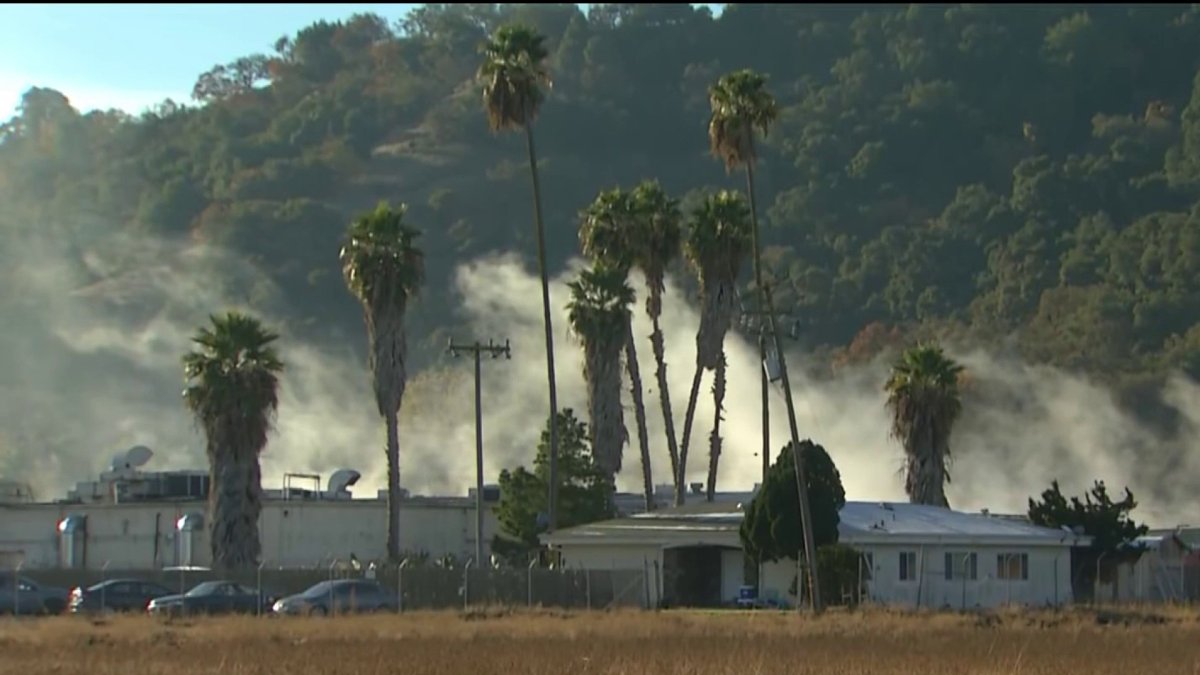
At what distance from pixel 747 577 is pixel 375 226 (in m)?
23.1

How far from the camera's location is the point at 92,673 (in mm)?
43375

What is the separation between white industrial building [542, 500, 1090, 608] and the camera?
81.4 meters

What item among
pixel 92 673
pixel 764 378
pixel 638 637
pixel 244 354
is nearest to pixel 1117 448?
pixel 764 378

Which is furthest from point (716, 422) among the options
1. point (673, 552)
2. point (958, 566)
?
point (958, 566)

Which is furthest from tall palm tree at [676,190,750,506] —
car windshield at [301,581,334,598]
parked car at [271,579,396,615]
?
car windshield at [301,581,334,598]

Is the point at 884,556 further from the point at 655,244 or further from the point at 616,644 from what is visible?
the point at 616,644

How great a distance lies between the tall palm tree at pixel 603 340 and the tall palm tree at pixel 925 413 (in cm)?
1387

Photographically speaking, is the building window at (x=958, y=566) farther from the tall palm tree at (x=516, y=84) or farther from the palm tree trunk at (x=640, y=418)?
the palm tree trunk at (x=640, y=418)

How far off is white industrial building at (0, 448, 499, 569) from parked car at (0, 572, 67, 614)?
1689cm

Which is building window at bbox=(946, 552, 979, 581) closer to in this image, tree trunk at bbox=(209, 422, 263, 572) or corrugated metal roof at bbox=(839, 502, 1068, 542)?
corrugated metal roof at bbox=(839, 502, 1068, 542)

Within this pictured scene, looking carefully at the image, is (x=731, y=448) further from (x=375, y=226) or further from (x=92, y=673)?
(x=92, y=673)

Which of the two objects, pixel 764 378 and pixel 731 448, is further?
pixel 731 448

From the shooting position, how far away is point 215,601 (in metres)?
73.6

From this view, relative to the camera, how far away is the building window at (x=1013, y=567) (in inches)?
3282
